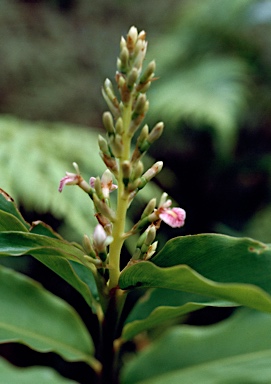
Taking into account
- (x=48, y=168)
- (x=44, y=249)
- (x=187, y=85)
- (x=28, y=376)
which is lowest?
(x=28, y=376)

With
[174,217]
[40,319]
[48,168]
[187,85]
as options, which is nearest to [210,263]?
[174,217]

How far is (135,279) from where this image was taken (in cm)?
56

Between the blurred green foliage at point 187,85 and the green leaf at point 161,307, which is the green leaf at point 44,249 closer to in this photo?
the green leaf at point 161,307

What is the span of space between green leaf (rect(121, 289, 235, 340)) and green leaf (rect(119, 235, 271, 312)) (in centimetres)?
5

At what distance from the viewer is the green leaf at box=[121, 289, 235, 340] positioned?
2.00ft

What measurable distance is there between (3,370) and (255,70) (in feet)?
6.56

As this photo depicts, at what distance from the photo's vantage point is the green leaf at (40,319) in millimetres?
714

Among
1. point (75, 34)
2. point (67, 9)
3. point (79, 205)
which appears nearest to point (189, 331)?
point (79, 205)

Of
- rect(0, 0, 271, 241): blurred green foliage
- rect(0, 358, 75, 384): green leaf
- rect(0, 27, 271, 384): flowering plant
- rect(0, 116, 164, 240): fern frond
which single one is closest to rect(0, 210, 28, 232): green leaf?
rect(0, 27, 271, 384): flowering plant

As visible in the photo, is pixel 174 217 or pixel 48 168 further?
pixel 48 168

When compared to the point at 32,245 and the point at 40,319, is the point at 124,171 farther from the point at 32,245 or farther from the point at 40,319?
the point at 40,319

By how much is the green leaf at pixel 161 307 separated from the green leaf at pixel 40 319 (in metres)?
0.08

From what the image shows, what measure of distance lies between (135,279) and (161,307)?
7cm

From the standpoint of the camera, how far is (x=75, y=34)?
268cm
